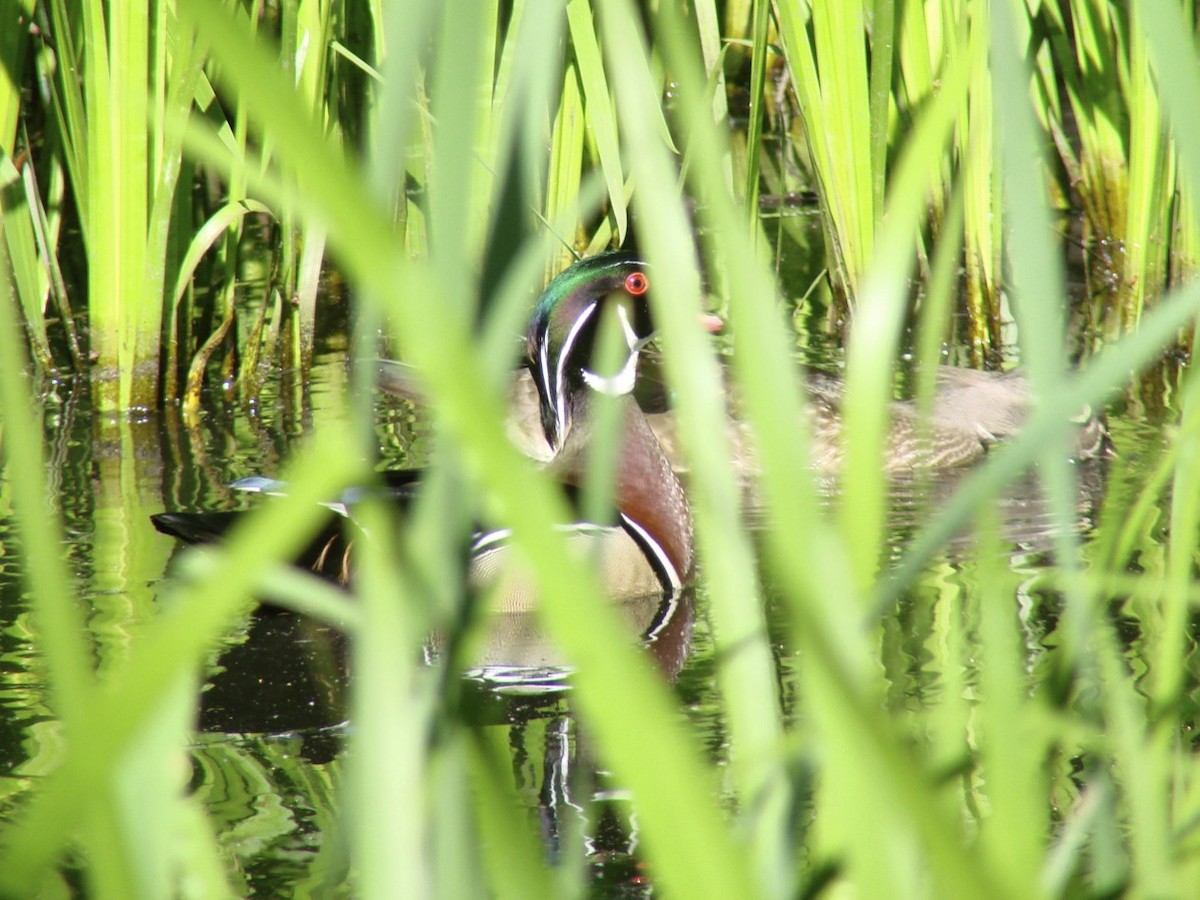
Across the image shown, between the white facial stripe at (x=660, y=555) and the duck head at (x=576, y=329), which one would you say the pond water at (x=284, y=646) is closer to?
the white facial stripe at (x=660, y=555)

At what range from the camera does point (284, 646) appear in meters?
3.92

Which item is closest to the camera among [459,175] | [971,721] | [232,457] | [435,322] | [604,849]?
[435,322]

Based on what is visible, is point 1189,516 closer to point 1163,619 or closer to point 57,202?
point 1163,619

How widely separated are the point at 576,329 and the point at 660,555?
82 centimetres

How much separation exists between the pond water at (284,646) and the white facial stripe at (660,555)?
2.7 inches

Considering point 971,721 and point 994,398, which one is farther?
point 994,398

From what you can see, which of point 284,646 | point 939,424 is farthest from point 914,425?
point 284,646

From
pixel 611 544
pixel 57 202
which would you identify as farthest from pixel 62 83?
pixel 611 544

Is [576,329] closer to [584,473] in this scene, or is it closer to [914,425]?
[584,473]

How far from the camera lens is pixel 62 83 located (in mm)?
4703

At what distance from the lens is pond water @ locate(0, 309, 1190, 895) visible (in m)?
2.86

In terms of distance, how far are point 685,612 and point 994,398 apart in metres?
1.85

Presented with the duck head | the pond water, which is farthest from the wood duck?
the duck head

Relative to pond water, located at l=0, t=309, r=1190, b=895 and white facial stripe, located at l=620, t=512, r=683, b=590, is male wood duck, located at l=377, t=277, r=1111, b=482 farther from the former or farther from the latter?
white facial stripe, located at l=620, t=512, r=683, b=590
